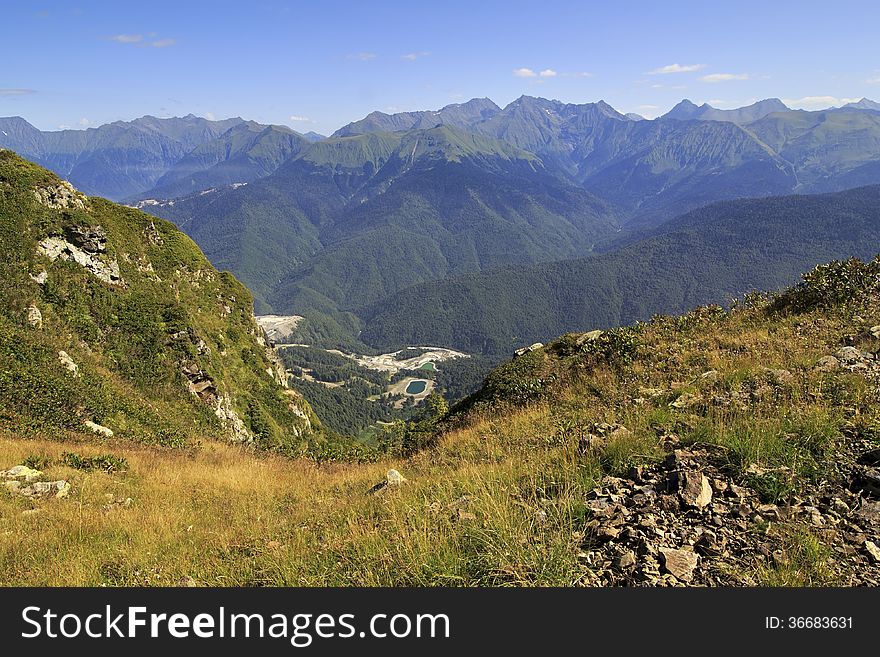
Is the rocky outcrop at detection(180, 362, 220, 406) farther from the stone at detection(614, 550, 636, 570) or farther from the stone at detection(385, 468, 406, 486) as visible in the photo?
the stone at detection(614, 550, 636, 570)

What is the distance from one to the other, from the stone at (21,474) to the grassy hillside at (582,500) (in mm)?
302

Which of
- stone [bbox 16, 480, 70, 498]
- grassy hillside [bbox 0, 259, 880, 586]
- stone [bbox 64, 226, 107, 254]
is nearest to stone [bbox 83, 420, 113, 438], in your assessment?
grassy hillside [bbox 0, 259, 880, 586]

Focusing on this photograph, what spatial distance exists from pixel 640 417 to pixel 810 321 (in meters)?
7.61

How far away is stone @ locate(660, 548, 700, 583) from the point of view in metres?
4.37

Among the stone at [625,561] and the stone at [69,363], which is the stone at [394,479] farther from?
the stone at [69,363]

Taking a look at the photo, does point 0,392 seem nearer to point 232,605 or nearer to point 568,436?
point 232,605

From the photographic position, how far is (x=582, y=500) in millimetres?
5691

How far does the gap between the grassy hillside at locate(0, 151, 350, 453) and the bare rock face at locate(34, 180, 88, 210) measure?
0.36ft

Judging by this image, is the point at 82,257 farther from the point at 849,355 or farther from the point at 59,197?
the point at 849,355

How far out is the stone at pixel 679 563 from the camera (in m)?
4.37

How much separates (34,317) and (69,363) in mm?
6357

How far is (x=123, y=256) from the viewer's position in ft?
145

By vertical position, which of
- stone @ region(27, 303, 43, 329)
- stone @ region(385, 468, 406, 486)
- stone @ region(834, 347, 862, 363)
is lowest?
stone @ region(385, 468, 406, 486)

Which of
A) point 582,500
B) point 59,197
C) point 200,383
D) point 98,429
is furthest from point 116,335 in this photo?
point 582,500
